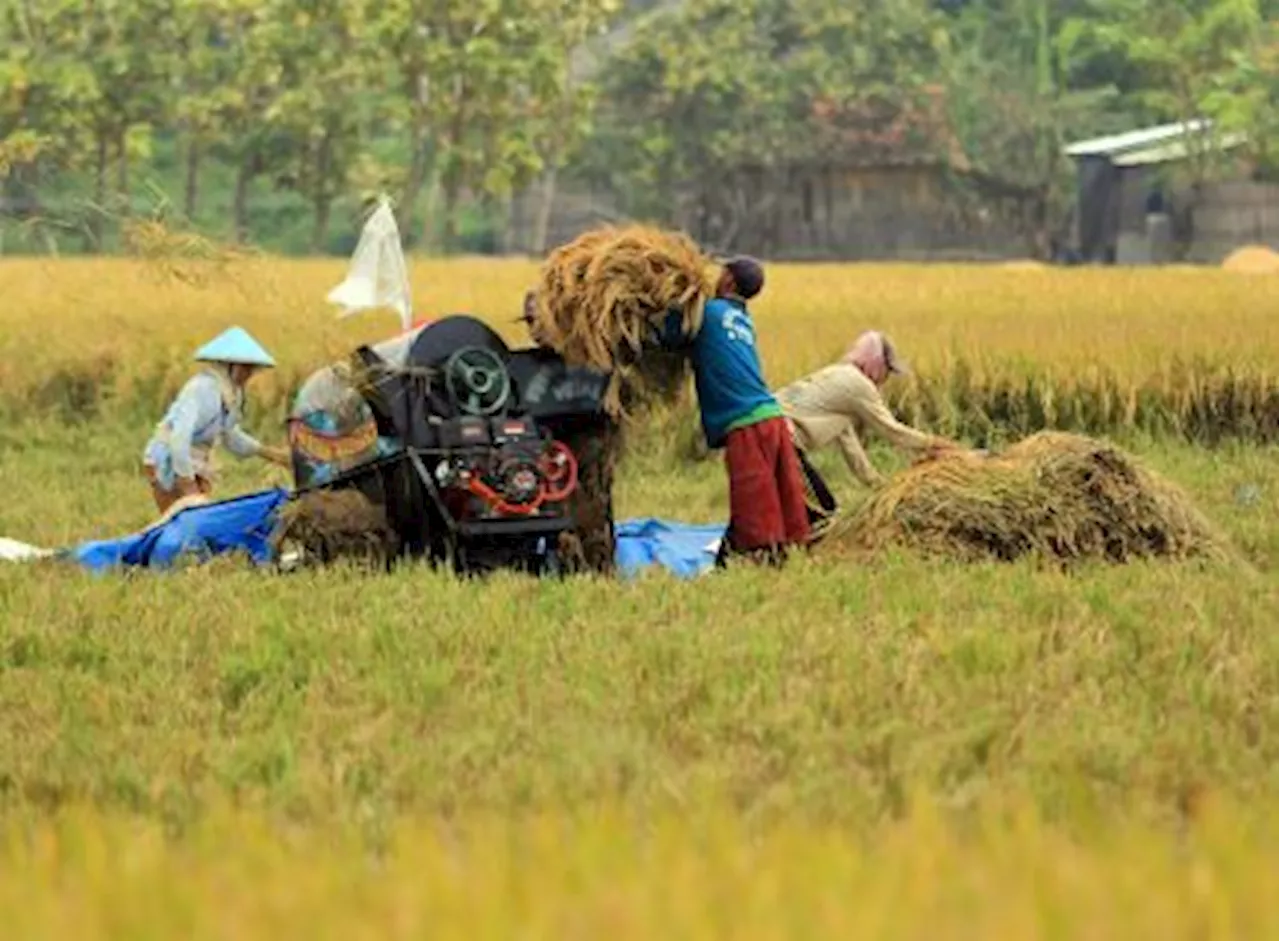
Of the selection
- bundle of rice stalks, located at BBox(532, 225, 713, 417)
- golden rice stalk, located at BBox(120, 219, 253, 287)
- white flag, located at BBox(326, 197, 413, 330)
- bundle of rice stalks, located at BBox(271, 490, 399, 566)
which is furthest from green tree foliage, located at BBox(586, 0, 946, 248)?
bundle of rice stalks, located at BBox(271, 490, 399, 566)

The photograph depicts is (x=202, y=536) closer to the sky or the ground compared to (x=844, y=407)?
closer to the ground

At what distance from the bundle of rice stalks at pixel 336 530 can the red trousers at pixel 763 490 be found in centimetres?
119

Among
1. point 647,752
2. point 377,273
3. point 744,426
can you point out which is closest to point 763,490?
point 744,426

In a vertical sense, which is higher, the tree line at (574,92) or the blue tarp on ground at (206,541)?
the tree line at (574,92)

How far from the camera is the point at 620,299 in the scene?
9398mm

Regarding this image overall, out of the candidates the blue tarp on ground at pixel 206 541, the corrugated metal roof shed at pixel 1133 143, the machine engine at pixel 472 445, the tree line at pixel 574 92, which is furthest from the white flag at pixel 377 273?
the corrugated metal roof shed at pixel 1133 143

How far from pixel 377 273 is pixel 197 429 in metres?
0.90

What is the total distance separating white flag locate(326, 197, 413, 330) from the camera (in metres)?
10.8

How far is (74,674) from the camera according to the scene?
7.09m

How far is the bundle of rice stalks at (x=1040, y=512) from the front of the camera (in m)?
9.16

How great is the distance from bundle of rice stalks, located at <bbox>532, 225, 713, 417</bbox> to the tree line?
2628cm

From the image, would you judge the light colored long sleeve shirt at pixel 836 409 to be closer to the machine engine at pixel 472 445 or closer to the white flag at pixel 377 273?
the white flag at pixel 377 273

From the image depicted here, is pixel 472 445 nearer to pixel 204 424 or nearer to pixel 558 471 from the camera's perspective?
pixel 558 471

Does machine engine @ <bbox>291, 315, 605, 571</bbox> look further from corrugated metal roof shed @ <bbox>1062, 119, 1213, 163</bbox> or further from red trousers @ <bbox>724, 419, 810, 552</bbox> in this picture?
corrugated metal roof shed @ <bbox>1062, 119, 1213, 163</bbox>
